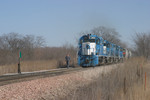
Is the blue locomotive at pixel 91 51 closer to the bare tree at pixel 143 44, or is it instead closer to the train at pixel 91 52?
the train at pixel 91 52

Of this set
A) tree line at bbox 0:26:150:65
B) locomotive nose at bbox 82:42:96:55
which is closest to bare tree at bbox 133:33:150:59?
tree line at bbox 0:26:150:65

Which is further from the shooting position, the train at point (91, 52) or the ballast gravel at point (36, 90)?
the train at point (91, 52)


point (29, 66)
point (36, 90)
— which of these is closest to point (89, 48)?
point (29, 66)

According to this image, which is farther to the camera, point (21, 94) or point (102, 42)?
point (102, 42)

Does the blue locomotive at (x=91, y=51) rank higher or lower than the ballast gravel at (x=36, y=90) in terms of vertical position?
higher

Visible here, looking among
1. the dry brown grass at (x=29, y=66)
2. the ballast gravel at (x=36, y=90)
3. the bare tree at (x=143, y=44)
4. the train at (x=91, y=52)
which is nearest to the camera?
the ballast gravel at (x=36, y=90)

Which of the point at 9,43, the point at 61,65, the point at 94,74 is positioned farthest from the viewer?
the point at 9,43

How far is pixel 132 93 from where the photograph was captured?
6695 millimetres

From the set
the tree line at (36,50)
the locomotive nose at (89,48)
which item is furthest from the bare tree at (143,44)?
the locomotive nose at (89,48)

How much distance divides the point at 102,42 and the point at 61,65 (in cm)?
564

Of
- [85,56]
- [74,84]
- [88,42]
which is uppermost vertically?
[88,42]

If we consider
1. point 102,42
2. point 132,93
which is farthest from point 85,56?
point 132,93

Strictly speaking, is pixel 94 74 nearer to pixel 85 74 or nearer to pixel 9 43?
pixel 85 74

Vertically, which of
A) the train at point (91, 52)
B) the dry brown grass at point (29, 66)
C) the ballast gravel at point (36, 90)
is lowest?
the ballast gravel at point (36, 90)
